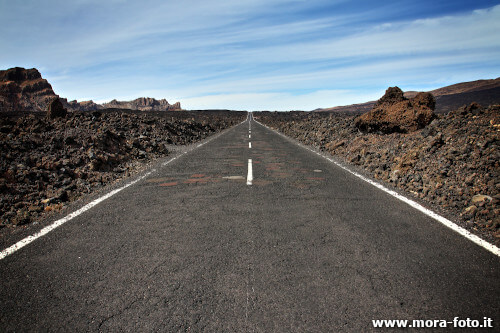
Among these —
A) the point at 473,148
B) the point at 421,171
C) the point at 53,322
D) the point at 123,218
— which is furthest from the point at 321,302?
the point at 473,148

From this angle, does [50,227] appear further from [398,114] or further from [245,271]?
[398,114]

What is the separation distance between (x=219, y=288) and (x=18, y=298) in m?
1.76

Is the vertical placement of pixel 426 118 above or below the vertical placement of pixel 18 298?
above

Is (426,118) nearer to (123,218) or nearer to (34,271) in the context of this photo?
(123,218)

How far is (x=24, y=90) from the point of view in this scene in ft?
374

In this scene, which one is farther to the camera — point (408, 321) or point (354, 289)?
point (354, 289)

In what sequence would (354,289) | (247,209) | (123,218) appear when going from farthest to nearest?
(247,209) < (123,218) < (354,289)

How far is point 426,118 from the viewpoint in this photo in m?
10.8

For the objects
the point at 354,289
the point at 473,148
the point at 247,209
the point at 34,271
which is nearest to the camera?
the point at 354,289

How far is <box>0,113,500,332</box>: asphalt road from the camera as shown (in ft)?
7.53
